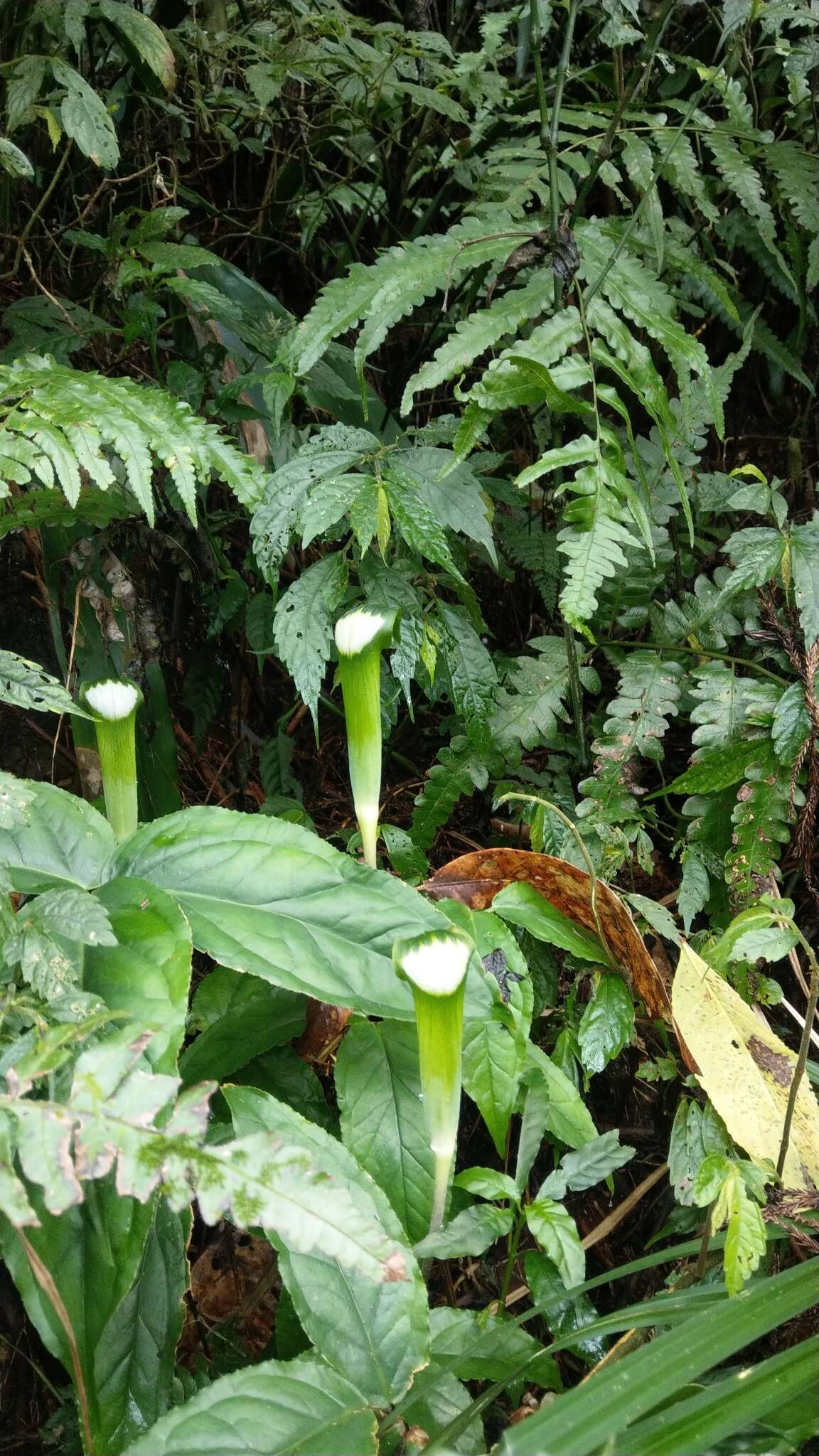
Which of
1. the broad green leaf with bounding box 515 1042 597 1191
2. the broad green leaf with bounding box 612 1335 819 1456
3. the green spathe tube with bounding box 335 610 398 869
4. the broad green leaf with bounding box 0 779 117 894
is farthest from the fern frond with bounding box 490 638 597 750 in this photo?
the broad green leaf with bounding box 612 1335 819 1456

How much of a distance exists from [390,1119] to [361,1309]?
17 centimetres

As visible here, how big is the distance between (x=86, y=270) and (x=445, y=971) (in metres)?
1.65

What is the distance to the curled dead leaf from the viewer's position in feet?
3.79

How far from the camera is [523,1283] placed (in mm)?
1173

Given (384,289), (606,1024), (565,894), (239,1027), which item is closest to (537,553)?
(384,289)

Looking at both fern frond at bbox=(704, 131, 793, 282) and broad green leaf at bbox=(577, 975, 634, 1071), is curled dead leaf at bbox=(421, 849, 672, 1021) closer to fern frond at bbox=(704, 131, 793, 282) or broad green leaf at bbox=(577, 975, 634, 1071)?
broad green leaf at bbox=(577, 975, 634, 1071)

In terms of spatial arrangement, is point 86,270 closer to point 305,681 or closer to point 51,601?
point 51,601

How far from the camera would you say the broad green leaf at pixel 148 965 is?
805mm

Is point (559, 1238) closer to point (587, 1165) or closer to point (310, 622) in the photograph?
point (587, 1165)

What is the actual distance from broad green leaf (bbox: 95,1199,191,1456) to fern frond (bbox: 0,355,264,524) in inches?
27.3

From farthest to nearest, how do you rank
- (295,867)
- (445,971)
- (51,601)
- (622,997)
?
(51,601) → (622,997) → (295,867) → (445,971)

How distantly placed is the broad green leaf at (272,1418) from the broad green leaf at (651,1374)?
0.13 m

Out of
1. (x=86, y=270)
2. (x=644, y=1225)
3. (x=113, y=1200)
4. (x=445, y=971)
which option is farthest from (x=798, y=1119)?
(x=86, y=270)

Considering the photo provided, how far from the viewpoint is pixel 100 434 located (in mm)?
1141
